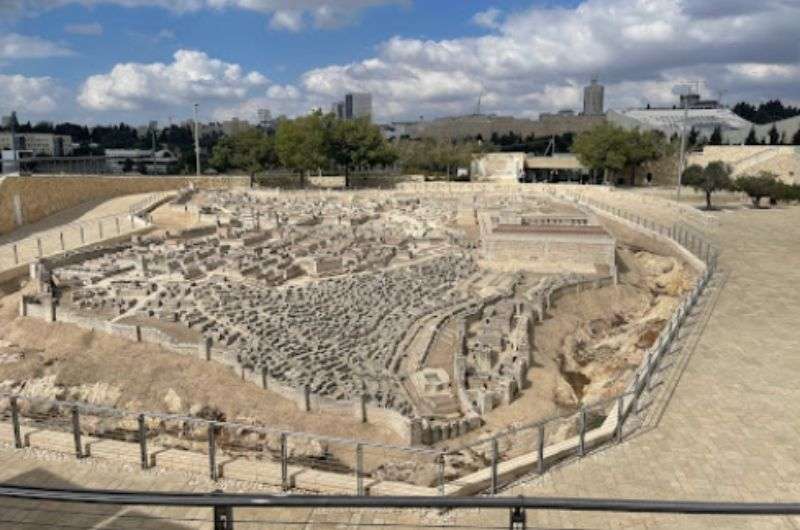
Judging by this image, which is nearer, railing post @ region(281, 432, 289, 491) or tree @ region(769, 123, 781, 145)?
railing post @ region(281, 432, 289, 491)

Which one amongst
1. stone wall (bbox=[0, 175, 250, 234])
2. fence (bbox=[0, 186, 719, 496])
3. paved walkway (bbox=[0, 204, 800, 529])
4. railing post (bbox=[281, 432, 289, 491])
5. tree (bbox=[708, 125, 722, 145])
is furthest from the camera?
tree (bbox=[708, 125, 722, 145])

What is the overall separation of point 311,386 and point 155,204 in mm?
32765

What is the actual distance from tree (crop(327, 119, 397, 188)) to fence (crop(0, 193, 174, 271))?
18330 mm

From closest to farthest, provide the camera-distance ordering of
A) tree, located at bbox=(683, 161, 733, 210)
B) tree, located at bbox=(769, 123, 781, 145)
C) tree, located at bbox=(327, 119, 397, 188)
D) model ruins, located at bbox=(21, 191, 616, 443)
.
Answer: model ruins, located at bbox=(21, 191, 616, 443) → tree, located at bbox=(683, 161, 733, 210) → tree, located at bbox=(327, 119, 397, 188) → tree, located at bbox=(769, 123, 781, 145)

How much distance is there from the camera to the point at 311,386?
15.0 m

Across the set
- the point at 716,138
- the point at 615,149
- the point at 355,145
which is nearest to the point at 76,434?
the point at 355,145

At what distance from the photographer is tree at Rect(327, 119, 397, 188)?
2240 inches

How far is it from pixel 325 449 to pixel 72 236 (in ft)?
88.5

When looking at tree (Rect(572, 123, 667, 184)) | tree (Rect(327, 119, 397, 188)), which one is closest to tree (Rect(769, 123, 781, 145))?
tree (Rect(572, 123, 667, 184))

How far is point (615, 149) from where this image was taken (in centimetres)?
5334

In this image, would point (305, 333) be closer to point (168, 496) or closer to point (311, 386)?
point (311, 386)

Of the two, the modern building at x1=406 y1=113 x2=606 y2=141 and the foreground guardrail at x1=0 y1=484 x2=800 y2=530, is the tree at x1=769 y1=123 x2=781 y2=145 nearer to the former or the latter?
the modern building at x1=406 y1=113 x2=606 y2=141

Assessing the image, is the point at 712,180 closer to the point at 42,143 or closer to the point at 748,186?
the point at 748,186

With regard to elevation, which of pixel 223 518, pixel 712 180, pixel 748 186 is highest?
pixel 712 180
